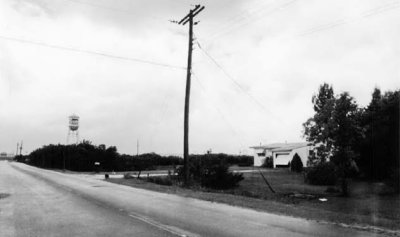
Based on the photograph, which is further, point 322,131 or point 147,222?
point 322,131

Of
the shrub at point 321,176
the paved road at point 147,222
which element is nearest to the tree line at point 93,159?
the shrub at point 321,176

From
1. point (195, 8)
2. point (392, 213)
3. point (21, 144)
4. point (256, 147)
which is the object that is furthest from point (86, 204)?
point (21, 144)

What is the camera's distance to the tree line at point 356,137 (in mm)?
25578

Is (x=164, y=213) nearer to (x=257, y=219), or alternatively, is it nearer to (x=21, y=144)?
(x=257, y=219)

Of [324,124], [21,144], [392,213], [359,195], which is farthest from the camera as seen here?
[21,144]

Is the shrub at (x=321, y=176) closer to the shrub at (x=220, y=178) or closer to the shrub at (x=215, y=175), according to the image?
the shrub at (x=215, y=175)

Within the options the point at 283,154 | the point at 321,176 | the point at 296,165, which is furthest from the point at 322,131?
the point at 283,154

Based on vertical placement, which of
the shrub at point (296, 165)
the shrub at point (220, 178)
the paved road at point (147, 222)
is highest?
the shrub at point (296, 165)

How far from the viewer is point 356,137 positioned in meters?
26.5

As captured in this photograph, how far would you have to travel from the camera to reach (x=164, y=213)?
12.0 meters

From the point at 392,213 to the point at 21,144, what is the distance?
180255 millimetres

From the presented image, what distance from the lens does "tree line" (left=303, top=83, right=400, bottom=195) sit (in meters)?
25.6

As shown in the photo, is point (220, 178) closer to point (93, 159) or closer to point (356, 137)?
point (356, 137)

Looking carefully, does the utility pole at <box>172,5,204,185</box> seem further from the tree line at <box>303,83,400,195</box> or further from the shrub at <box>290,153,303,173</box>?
the shrub at <box>290,153,303,173</box>
